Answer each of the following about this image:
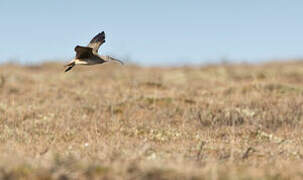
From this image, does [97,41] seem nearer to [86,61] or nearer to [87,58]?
[87,58]

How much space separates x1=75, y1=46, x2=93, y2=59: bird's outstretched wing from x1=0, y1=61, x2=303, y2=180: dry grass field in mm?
1260

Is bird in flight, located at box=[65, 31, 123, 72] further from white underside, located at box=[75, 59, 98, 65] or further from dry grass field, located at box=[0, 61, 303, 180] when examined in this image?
dry grass field, located at box=[0, 61, 303, 180]

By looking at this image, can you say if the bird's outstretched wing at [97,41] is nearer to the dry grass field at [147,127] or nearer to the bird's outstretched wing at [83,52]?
the bird's outstretched wing at [83,52]

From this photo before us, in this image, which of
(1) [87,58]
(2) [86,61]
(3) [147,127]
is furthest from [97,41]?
(3) [147,127]

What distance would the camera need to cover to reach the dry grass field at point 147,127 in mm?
5594

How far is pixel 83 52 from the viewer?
9203mm

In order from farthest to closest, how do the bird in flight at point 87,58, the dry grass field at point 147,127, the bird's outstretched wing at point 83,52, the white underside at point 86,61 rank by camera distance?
the white underside at point 86,61
the bird in flight at point 87,58
the bird's outstretched wing at point 83,52
the dry grass field at point 147,127

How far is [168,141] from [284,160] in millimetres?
2264

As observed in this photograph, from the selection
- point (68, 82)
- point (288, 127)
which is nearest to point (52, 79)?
point (68, 82)

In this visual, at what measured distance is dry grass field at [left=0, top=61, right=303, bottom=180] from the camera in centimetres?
559

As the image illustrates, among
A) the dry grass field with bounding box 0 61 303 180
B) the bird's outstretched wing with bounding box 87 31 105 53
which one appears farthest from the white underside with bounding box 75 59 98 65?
the dry grass field with bounding box 0 61 303 180

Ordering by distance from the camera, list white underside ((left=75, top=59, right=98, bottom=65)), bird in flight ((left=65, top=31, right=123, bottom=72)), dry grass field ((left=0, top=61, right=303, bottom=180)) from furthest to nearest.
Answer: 1. white underside ((left=75, top=59, right=98, bottom=65))
2. bird in flight ((left=65, top=31, right=123, bottom=72))
3. dry grass field ((left=0, top=61, right=303, bottom=180))

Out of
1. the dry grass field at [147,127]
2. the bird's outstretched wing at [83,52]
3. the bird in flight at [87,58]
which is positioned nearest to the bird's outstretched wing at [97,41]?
the bird in flight at [87,58]

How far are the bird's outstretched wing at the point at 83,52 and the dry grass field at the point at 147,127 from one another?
1260 mm
